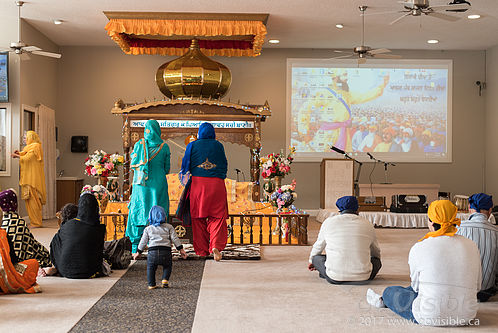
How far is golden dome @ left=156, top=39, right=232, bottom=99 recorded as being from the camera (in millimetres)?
11508

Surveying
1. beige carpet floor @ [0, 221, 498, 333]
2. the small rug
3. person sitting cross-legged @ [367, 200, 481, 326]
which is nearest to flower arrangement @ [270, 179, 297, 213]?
the small rug

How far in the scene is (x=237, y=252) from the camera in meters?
7.73

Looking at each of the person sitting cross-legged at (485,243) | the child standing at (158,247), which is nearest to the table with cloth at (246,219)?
the child standing at (158,247)

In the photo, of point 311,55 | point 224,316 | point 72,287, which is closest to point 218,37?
point 311,55

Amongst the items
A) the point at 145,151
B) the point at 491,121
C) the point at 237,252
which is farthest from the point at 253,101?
the point at 145,151

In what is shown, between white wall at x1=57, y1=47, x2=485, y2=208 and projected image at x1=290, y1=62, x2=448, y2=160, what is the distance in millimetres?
353

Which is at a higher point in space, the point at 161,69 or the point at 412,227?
the point at 161,69

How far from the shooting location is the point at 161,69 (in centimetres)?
1200

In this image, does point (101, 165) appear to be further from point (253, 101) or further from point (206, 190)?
point (253, 101)

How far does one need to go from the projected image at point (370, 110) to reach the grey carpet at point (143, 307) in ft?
28.0

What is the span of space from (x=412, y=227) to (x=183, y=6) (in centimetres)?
592

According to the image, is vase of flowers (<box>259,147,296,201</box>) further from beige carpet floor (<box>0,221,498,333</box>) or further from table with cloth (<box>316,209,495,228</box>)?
beige carpet floor (<box>0,221,498,333</box>)

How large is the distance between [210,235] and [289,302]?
239 cm

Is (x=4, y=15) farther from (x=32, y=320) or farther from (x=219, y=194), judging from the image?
(x=32, y=320)
